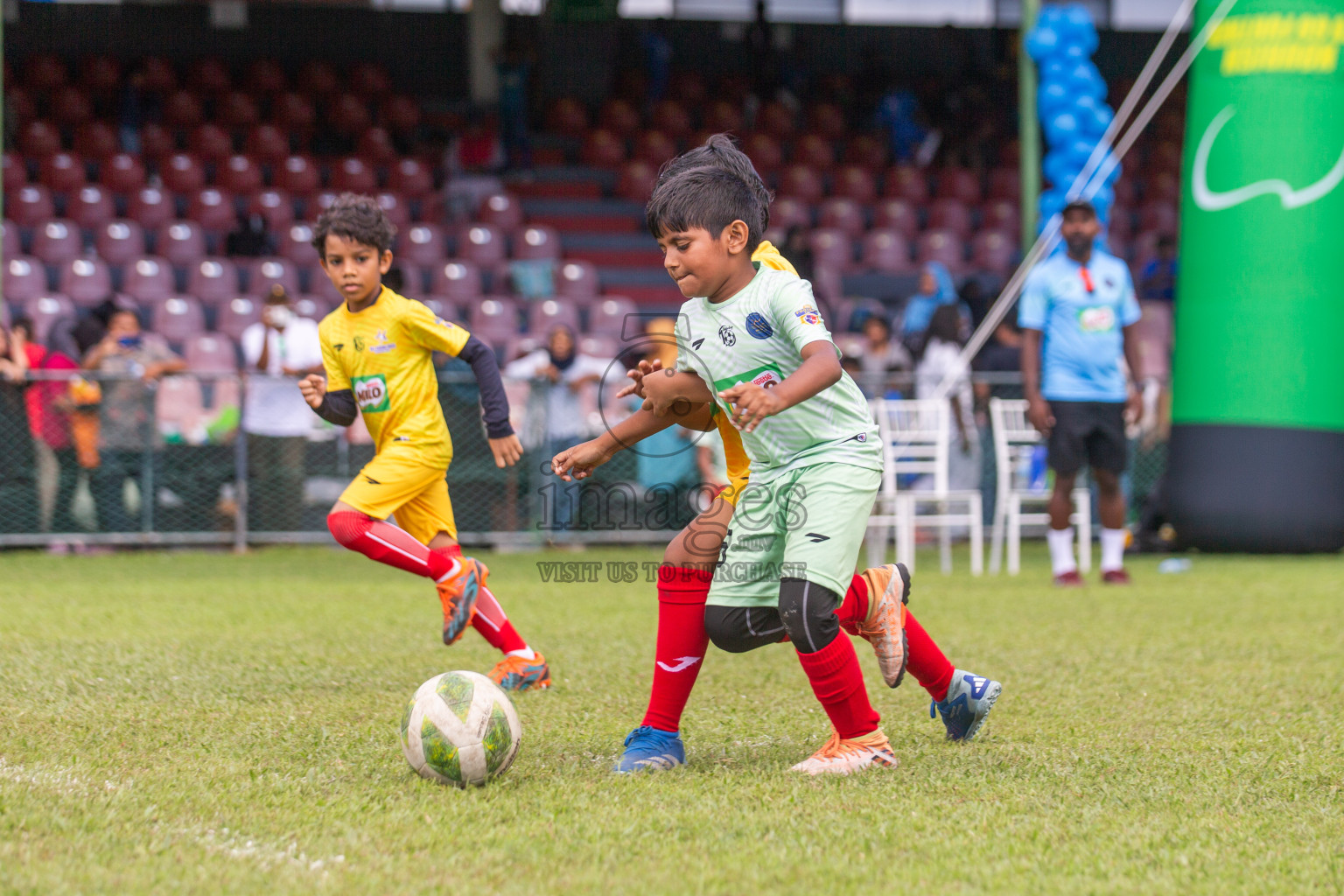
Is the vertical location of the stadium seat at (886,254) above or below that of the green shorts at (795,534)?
above

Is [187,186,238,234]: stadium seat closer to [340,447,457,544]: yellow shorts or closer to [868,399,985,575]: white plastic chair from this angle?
[868,399,985,575]: white plastic chair

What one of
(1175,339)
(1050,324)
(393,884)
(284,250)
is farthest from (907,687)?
(284,250)

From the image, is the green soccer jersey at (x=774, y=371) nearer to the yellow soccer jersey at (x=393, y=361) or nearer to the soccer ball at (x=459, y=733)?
the soccer ball at (x=459, y=733)

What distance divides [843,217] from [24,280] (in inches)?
357

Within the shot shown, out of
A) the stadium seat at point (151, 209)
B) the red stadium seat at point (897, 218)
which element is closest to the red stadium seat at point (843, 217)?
the red stadium seat at point (897, 218)

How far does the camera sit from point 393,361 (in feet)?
16.0

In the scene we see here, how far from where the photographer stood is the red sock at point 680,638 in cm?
354

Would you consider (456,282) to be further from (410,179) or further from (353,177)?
(353,177)

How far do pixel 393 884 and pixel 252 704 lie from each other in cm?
204

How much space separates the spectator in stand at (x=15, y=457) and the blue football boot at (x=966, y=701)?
761cm

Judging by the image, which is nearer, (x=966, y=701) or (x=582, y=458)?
(x=582, y=458)

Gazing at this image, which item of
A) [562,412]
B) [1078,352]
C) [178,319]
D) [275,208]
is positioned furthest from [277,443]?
[275,208]

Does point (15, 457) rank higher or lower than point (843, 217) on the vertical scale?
lower

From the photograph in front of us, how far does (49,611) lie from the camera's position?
6.61 metres
